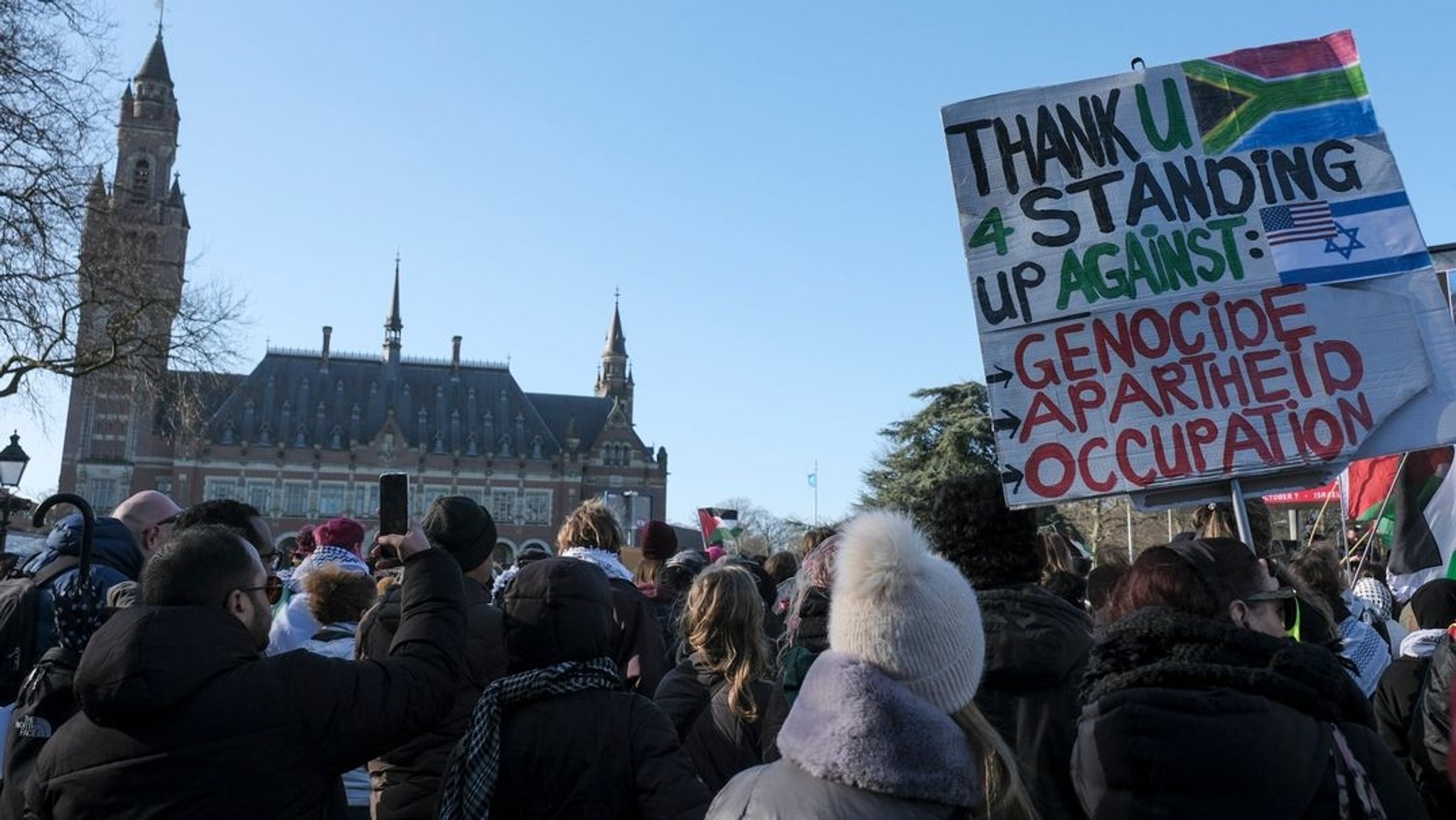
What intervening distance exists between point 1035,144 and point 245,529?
3.40 meters

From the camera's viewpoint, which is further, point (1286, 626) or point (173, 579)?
point (1286, 626)

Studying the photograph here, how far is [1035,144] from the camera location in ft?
16.2

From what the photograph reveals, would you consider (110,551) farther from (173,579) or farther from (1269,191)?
(1269,191)

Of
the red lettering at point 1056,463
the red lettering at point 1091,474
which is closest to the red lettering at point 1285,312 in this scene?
the red lettering at point 1091,474

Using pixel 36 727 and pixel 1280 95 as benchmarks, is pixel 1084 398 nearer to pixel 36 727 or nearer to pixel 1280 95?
pixel 1280 95

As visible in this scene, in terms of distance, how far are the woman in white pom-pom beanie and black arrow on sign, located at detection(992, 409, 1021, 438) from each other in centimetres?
218

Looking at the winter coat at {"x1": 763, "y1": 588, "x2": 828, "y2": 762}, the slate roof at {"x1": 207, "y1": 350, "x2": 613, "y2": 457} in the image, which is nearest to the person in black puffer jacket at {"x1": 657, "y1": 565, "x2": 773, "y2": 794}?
the winter coat at {"x1": 763, "y1": 588, "x2": 828, "y2": 762}

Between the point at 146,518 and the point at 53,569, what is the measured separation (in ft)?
2.67

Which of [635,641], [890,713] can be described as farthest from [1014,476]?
[890,713]

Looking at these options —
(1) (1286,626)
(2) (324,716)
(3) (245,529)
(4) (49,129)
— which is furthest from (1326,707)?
(4) (49,129)

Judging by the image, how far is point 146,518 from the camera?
4867 millimetres

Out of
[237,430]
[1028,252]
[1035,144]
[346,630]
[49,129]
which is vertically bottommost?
[346,630]

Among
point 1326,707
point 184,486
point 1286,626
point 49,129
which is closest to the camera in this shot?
point 1326,707

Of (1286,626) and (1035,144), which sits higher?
(1035,144)
